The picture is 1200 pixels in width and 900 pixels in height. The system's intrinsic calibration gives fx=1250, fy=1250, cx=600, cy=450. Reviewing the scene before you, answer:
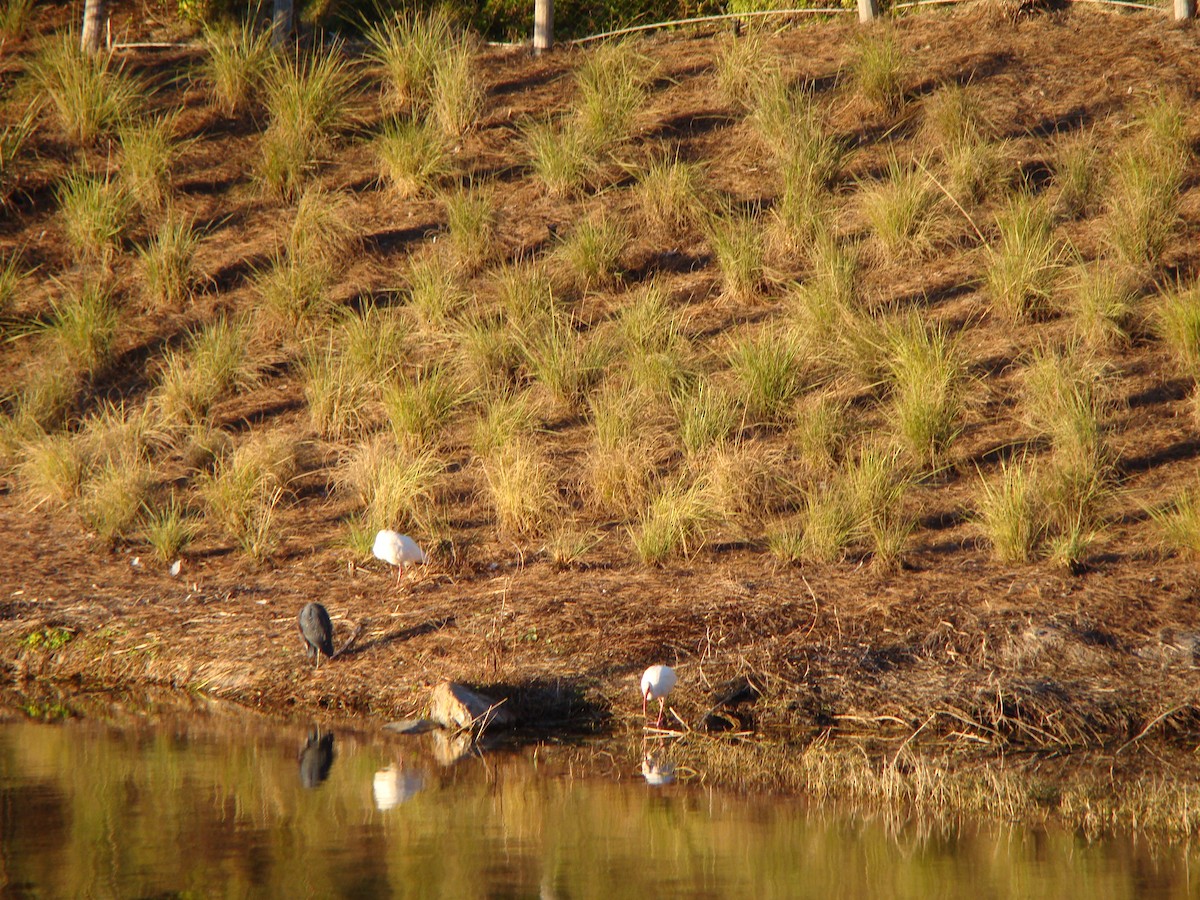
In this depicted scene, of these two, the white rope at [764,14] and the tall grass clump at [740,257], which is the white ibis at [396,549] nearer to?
the tall grass clump at [740,257]

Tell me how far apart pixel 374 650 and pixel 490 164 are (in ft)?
20.2

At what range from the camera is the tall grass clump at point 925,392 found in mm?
7898

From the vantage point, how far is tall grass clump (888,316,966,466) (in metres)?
7.90

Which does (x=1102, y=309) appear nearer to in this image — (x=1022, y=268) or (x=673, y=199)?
(x=1022, y=268)

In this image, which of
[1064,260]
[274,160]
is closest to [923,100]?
[1064,260]

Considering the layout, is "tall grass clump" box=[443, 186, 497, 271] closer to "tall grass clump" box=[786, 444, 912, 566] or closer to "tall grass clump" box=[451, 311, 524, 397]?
Result: "tall grass clump" box=[451, 311, 524, 397]

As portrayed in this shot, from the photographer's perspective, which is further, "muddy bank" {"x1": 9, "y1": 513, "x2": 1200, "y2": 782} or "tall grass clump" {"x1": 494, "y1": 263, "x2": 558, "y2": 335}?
"tall grass clump" {"x1": 494, "y1": 263, "x2": 558, "y2": 335}

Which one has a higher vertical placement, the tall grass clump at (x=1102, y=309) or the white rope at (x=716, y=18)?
the white rope at (x=716, y=18)

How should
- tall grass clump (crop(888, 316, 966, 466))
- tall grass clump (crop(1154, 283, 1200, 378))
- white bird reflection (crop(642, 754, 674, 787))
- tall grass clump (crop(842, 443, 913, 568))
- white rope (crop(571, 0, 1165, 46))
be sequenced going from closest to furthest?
white bird reflection (crop(642, 754, 674, 787)) < tall grass clump (crop(842, 443, 913, 568)) < tall grass clump (crop(888, 316, 966, 466)) < tall grass clump (crop(1154, 283, 1200, 378)) < white rope (crop(571, 0, 1165, 46))

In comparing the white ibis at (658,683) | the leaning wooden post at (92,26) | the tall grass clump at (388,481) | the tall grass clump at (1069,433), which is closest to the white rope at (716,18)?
the leaning wooden post at (92,26)

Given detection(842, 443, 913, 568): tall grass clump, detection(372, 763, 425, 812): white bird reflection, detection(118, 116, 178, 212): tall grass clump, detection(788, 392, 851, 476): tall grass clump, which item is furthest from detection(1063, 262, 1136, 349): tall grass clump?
detection(118, 116, 178, 212): tall grass clump

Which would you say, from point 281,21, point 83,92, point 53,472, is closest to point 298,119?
point 281,21

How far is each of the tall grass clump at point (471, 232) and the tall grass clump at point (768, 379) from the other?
2.64 metres

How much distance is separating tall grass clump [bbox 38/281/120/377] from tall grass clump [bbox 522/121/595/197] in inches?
148
